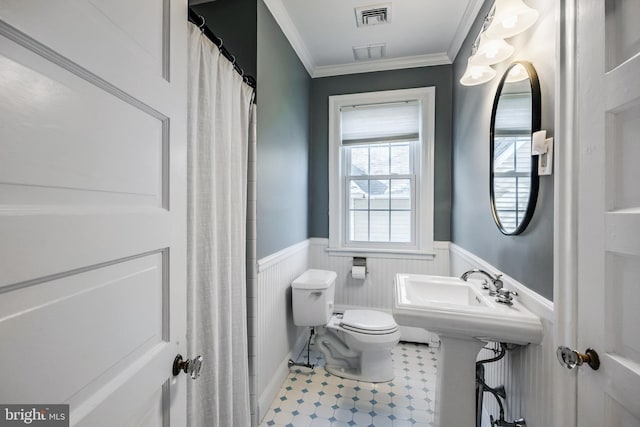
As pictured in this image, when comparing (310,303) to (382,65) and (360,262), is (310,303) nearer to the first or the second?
(360,262)

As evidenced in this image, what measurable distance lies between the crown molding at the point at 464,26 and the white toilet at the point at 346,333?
2.14 meters

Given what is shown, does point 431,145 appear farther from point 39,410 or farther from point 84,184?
point 39,410

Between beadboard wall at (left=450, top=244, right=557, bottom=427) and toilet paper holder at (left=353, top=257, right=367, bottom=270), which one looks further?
toilet paper holder at (left=353, top=257, right=367, bottom=270)

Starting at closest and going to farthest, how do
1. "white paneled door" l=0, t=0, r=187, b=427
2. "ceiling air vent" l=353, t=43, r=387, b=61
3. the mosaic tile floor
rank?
"white paneled door" l=0, t=0, r=187, b=427
the mosaic tile floor
"ceiling air vent" l=353, t=43, r=387, b=61

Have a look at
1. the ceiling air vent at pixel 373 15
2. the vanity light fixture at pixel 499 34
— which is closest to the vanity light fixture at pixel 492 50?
the vanity light fixture at pixel 499 34

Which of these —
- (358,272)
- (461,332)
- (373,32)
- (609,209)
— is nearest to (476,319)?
(461,332)

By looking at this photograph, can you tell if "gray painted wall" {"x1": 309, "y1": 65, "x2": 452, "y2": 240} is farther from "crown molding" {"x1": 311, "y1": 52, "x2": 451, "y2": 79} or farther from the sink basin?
the sink basin

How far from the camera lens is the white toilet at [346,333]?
1.82 metres

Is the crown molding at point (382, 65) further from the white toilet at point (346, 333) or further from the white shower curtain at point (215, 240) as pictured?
the white toilet at point (346, 333)

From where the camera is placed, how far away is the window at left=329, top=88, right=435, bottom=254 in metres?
2.44

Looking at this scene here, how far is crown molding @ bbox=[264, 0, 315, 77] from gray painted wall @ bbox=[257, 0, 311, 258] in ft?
0.13

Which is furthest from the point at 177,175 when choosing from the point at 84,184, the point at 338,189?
the point at 338,189

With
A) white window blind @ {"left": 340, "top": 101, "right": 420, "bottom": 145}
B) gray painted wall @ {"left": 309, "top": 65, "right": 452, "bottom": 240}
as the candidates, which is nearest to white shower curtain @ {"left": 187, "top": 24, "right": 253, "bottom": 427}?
gray painted wall @ {"left": 309, "top": 65, "right": 452, "bottom": 240}

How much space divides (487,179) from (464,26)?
1.24 metres
